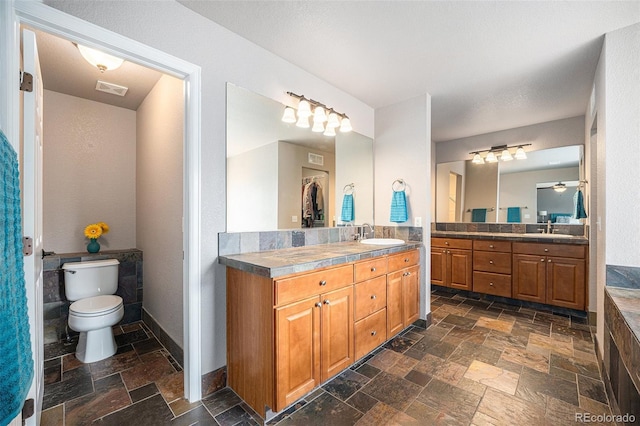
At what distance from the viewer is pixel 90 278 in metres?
2.66

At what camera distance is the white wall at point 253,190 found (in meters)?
2.00

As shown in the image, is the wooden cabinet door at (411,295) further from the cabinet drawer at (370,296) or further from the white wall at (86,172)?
the white wall at (86,172)

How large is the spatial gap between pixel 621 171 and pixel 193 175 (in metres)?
2.87

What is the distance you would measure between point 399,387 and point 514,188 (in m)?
3.61

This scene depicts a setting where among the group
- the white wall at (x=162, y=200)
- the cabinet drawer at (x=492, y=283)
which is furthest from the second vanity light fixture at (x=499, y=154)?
the white wall at (x=162, y=200)

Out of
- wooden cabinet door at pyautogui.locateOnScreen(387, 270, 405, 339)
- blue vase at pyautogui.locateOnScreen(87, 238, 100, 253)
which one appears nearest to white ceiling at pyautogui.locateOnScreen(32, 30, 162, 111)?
blue vase at pyautogui.locateOnScreen(87, 238, 100, 253)

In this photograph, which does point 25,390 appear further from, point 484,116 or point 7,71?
point 484,116

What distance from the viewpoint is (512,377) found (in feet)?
6.72

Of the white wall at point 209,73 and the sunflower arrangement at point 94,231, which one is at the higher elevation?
the white wall at point 209,73

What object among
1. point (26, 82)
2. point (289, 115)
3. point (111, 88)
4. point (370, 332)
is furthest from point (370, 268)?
point (111, 88)

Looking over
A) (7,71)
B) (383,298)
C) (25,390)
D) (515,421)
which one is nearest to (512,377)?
(515,421)

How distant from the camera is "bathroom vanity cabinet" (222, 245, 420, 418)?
1548mm

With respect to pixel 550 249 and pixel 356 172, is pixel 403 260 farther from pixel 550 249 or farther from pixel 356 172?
pixel 550 249

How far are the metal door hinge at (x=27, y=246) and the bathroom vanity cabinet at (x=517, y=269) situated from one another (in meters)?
4.31
